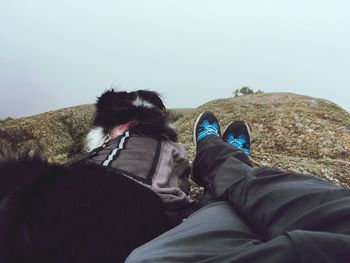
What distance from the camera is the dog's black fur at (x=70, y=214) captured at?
1.50 metres

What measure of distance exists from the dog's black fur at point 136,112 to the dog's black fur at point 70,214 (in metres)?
1.27

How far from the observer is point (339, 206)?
1.38 metres

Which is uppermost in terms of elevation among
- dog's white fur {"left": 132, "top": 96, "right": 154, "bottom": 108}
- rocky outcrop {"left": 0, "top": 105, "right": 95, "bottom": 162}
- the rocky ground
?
dog's white fur {"left": 132, "top": 96, "right": 154, "bottom": 108}

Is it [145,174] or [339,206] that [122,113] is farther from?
[339,206]

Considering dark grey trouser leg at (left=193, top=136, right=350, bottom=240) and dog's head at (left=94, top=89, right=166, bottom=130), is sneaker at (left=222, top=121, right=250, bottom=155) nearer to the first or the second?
dog's head at (left=94, top=89, right=166, bottom=130)

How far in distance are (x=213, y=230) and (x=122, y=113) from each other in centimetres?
200

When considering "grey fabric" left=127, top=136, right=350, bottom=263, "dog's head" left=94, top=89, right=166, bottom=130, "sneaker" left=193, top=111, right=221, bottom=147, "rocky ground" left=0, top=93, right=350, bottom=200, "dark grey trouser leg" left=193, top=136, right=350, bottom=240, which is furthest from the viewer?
"rocky ground" left=0, top=93, right=350, bottom=200

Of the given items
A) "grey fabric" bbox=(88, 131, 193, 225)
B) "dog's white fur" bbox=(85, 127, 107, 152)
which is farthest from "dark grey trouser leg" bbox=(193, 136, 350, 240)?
"dog's white fur" bbox=(85, 127, 107, 152)

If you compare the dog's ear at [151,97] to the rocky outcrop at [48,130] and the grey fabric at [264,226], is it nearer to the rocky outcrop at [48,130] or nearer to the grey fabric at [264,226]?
the grey fabric at [264,226]

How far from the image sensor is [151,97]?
3.62 metres

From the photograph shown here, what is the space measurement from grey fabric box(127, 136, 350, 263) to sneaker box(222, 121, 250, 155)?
2.17 meters

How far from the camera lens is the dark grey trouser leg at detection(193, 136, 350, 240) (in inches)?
53.2

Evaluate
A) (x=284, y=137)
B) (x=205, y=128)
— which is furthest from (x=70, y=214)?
(x=284, y=137)

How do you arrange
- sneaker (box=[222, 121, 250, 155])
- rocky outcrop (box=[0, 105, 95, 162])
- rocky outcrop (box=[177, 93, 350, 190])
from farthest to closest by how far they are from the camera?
1. rocky outcrop (box=[0, 105, 95, 162])
2. rocky outcrop (box=[177, 93, 350, 190])
3. sneaker (box=[222, 121, 250, 155])
